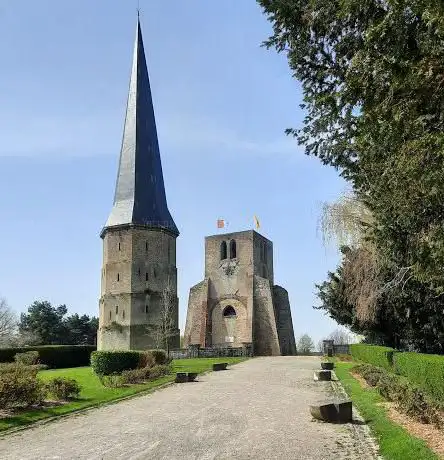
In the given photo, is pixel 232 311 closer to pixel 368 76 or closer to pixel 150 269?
pixel 150 269

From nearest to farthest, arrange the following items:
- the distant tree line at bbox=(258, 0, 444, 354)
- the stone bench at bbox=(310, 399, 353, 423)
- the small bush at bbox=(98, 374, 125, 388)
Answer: the distant tree line at bbox=(258, 0, 444, 354)
the stone bench at bbox=(310, 399, 353, 423)
the small bush at bbox=(98, 374, 125, 388)

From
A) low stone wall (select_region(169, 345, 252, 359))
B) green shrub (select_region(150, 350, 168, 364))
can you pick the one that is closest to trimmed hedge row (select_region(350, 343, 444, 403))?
green shrub (select_region(150, 350, 168, 364))

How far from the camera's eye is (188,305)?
4856 centimetres

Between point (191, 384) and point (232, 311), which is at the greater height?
point (232, 311)

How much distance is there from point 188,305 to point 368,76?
42.6 m

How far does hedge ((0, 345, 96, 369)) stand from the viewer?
32.6 metres

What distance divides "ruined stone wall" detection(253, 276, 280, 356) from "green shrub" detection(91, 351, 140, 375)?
78.6ft

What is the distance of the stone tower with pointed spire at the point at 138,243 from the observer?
149 feet

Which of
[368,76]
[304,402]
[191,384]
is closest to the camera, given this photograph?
[368,76]

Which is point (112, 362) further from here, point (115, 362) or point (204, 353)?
point (204, 353)

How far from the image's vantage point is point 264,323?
150 ft

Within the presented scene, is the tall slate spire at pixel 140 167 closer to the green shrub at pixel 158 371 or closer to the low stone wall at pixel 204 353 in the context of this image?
the low stone wall at pixel 204 353

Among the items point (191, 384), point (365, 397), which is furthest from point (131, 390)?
point (365, 397)

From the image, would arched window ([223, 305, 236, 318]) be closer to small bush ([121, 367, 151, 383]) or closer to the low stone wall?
the low stone wall
